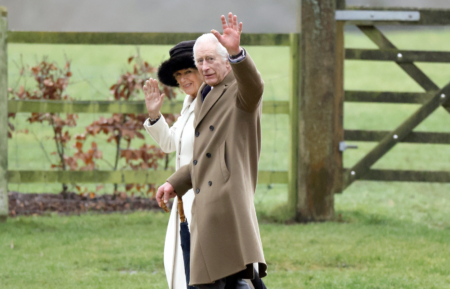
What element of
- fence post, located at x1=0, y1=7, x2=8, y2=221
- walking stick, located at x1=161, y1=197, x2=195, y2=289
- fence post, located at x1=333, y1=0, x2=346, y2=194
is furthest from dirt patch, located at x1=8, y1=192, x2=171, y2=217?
walking stick, located at x1=161, y1=197, x2=195, y2=289

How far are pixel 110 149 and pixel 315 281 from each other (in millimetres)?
7495

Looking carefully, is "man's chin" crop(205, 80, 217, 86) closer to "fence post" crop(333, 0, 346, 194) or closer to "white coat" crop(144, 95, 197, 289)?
"white coat" crop(144, 95, 197, 289)

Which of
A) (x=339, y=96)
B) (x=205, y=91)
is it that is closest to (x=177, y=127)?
(x=205, y=91)

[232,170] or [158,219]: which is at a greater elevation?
[232,170]

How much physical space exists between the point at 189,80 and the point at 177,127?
0.85 feet

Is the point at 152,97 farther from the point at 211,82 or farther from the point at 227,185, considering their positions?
the point at 227,185

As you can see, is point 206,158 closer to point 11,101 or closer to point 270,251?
point 270,251

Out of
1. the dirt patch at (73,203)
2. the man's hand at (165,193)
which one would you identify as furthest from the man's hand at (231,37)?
the dirt patch at (73,203)

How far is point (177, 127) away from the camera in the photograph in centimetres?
333

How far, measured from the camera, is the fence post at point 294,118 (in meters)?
5.62

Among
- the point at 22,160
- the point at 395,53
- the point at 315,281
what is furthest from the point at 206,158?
the point at 22,160

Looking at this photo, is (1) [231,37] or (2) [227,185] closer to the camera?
(1) [231,37]

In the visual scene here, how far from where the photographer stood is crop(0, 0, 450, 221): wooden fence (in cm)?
555

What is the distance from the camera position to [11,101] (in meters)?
5.57
